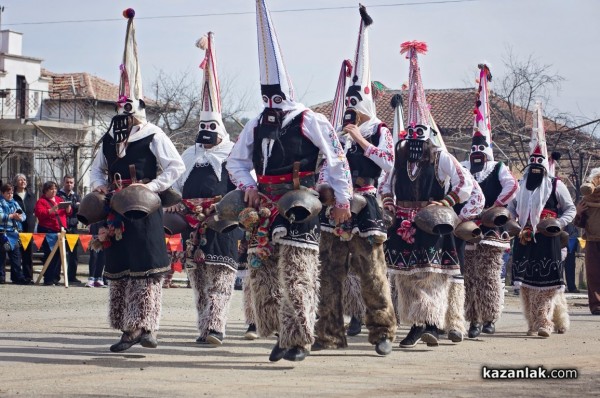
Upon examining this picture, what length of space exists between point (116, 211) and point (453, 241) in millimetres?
3660

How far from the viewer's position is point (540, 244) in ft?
43.8

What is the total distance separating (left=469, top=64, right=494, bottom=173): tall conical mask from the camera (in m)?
13.0

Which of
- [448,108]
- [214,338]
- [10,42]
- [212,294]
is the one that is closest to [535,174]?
[212,294]

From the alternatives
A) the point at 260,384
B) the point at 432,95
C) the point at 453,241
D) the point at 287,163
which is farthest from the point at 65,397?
the point at 432,95

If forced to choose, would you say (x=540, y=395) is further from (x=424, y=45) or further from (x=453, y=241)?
(x=424, y=45)

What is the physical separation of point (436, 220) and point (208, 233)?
2295 mm

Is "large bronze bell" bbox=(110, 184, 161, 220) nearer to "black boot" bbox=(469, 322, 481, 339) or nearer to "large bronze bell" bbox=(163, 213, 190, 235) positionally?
"large bronze bell" bbox=(163, 213, 190, 235)

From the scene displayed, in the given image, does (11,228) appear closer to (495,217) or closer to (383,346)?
(495,217)

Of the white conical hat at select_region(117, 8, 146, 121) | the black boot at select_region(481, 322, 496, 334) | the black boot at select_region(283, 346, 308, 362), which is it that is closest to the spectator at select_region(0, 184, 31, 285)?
the white conical hat at select_region(117, 8, 146, 121)

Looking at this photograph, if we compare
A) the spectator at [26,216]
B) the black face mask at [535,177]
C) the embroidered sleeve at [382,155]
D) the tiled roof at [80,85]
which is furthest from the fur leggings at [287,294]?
the tiled roof at [80,85]

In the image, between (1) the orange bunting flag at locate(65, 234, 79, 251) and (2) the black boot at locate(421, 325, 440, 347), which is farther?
(1) the orange bunting flag at locate(65, 234, 79, 251)

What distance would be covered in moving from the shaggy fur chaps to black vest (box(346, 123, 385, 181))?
1574 millimetres

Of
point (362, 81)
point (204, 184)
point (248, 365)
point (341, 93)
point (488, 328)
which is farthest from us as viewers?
point (341, 93)

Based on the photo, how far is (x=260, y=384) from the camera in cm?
796
